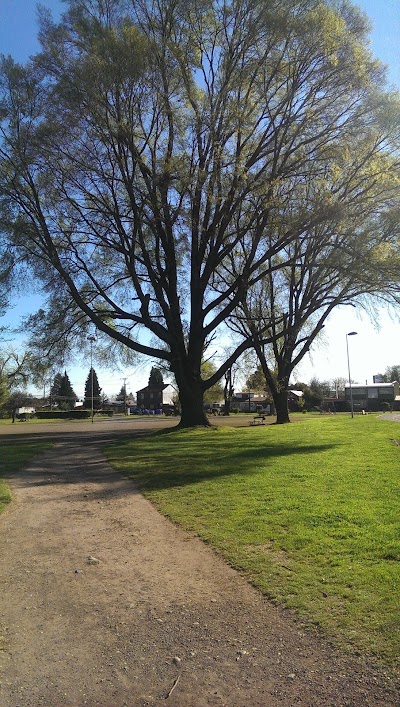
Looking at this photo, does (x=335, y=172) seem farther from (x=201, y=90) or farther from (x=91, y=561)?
(x=91, y=561)

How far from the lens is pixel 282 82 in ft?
70.6

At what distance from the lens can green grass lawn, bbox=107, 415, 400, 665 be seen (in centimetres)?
427

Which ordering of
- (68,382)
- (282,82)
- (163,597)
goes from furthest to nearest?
1. (68,382)
2. (282,82)
3. (163,597)

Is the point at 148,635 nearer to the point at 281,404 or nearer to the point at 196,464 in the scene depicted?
the point at 196,464

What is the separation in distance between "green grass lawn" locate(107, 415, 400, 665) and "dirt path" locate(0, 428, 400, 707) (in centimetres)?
31

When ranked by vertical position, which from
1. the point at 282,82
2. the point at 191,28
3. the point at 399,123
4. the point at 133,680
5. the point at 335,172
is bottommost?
the point at 133,680

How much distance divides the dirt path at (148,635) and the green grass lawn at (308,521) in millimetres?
311

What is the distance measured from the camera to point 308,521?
22.8ft

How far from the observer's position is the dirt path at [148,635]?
129 inches

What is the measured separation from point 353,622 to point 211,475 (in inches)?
294

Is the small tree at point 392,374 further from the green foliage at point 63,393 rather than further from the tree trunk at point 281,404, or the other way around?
the tree trunk at point 281,404

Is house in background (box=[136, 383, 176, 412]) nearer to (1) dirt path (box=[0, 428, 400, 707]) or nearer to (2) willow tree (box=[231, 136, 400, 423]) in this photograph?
(2) willow tree (box=[231, 136, 400, 423])

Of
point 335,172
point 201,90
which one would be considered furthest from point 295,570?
point 201,90

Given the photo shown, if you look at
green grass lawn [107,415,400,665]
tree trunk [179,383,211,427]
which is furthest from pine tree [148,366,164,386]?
green grass lawn [107,415,400,665]
